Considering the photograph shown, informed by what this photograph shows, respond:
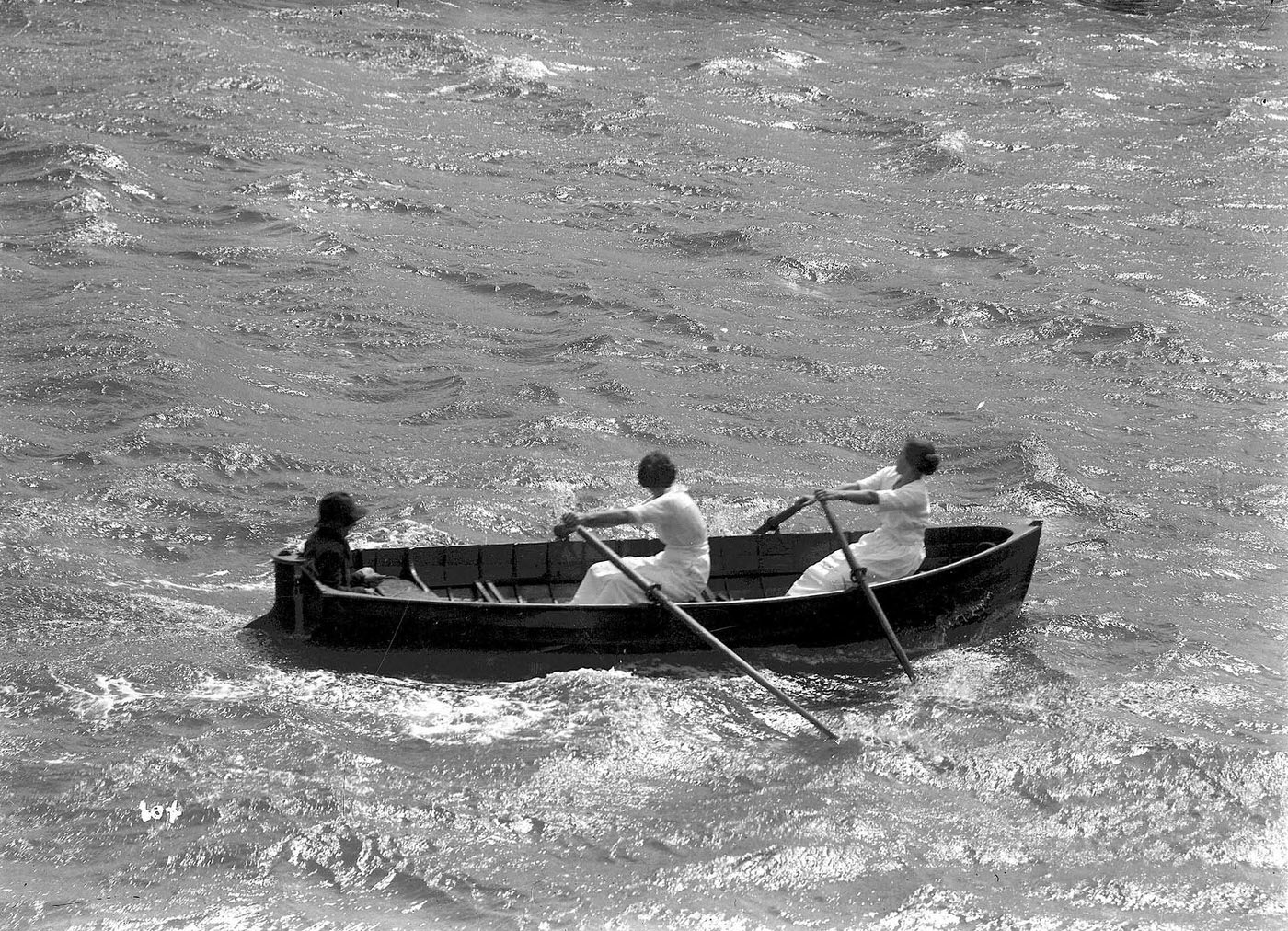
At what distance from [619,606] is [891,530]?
86.1 inches

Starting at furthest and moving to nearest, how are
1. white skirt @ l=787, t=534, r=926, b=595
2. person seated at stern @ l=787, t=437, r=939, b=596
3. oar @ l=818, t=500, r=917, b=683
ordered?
1. white skirt @ l=787, t=534, r=926, b=595
2. person seated at stern @ l=787, t=437, r=939, b=596
3. oar @ l=818, t=500, r=917, b=683

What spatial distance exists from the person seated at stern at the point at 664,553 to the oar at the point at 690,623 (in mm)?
244

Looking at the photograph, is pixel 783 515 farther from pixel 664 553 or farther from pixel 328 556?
A: pixel 328 556

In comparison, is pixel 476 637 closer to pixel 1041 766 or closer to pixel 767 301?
pixel 1041 766

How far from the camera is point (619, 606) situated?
10.0 m

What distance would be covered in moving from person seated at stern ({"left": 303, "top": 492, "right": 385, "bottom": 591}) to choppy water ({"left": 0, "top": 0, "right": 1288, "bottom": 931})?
74 centimetres

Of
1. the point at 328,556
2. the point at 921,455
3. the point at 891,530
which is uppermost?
the point at 921,455

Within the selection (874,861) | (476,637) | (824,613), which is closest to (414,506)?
(476,637)

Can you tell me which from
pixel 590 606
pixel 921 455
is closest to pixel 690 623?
pixel 590 606

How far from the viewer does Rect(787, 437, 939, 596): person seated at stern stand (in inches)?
409

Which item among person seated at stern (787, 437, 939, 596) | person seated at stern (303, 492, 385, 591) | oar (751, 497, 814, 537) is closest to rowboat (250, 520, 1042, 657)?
person seated at stern (303, 492, 385, 591)

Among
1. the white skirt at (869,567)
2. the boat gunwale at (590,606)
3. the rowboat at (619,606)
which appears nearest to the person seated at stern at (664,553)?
the boat gunwale at (590,606)

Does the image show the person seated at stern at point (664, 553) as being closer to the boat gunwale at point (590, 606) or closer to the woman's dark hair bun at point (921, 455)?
the boat gunwale at point (590, 606)

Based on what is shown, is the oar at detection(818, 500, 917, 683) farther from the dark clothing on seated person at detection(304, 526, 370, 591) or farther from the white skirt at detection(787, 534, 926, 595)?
the dark clothing on seated person at detection(304, 526, 370, 591)
